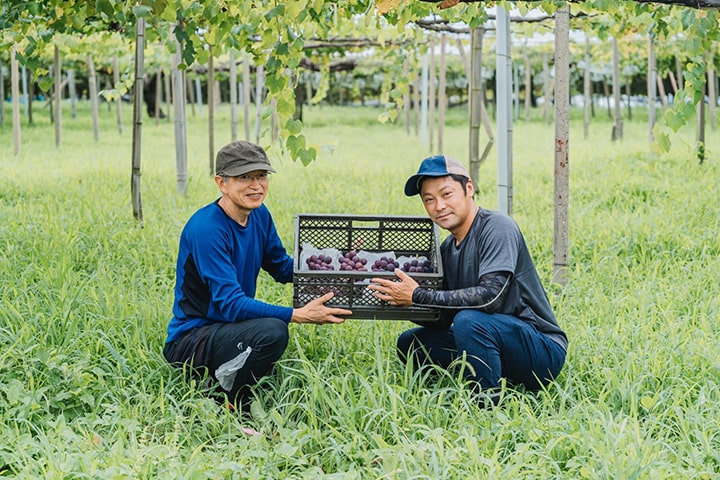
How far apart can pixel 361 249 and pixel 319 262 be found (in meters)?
0.37

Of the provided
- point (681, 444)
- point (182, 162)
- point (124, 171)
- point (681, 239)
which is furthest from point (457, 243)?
point (124, 171)

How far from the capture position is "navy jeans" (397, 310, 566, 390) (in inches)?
114

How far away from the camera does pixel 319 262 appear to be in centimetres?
314

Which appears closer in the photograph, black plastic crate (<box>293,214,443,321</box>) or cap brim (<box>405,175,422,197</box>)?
black plastic crate (<box>293,214,443,321</box>)

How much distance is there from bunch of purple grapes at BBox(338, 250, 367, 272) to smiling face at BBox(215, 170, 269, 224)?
1.33 feet

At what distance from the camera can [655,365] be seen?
10.4ft

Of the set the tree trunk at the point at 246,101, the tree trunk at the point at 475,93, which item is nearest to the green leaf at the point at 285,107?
the tree trunk at the point at 475,93

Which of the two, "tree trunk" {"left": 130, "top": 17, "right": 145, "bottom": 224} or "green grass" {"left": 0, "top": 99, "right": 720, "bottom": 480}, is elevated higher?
"tree trunk" {"left": 130, "top": 17, "right": 145, "bottom": 224}

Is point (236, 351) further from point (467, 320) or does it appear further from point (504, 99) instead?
point (504, 99)

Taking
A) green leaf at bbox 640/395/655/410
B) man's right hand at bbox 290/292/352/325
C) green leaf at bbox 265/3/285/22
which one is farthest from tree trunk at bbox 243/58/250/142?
green leaf at bbox 640/395/655/410

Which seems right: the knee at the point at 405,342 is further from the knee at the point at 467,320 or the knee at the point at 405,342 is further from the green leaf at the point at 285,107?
the green leaf at the point at 285,107

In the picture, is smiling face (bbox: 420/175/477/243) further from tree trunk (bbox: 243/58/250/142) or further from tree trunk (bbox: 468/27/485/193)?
tree trunk (bbox: 243/58/250/142)

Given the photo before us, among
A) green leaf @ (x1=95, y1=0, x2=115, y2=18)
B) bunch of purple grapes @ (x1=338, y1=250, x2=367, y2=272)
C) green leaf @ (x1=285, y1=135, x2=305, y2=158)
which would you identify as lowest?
bunch of purple grapes @ (x1=338, y1=250, x2=367, y2=272)

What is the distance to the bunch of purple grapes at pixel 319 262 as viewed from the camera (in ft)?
10.3
